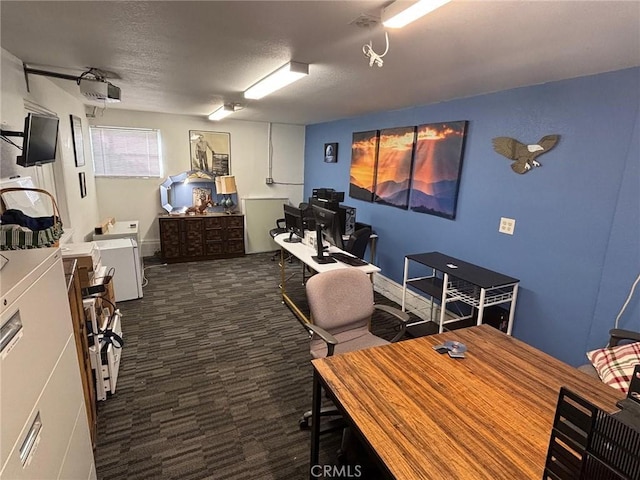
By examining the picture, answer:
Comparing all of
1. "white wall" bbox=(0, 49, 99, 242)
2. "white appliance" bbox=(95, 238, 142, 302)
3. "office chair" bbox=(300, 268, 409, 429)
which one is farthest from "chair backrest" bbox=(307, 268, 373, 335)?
"white appliance" bbox=(95, 238, 142, 302)

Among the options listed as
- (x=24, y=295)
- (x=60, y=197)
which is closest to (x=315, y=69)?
(x=24, y=295)

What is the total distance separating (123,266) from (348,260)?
2.72 m

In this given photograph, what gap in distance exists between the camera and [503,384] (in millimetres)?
1456

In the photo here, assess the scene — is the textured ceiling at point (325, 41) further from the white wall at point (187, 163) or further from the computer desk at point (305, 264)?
the white wall at point (187, 163)

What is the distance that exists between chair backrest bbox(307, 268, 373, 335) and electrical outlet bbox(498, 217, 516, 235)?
4.79 ft

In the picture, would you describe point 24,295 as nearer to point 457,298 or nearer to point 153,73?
point 153,73

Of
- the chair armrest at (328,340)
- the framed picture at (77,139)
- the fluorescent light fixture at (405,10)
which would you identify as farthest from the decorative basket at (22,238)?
the framed picture at (77,139)

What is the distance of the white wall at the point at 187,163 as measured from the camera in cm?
522

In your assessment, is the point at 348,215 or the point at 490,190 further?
the point at 348,215

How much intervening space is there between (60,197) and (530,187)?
4.34m

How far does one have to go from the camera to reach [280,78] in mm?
2443

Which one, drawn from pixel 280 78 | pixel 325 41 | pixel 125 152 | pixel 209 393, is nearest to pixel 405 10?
pixel 325 41

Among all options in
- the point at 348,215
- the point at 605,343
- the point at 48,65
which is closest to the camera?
the point at 605,343

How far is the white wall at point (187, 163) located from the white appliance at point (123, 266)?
5.20ft
